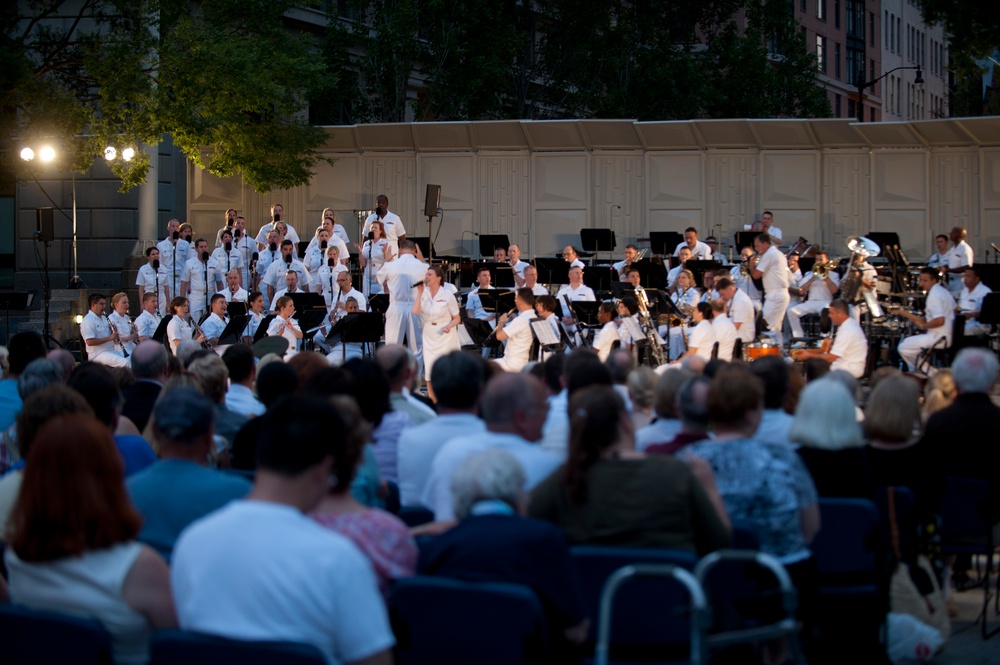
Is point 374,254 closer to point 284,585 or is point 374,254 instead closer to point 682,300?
point 682,300

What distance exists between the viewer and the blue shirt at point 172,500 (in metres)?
4.62

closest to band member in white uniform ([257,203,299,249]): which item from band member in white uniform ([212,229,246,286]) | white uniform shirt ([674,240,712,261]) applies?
band member in white uniform ([212,229,246,286])

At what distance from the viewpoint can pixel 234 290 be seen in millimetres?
20656

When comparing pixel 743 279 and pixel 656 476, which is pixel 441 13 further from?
pixel 656 476

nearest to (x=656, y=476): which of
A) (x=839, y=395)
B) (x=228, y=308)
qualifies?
(x=839, y=395)

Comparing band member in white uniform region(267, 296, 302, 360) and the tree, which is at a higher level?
the tree

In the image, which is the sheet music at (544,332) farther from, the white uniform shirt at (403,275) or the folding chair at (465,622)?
the folding chair at (465,622)

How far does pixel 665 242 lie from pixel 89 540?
20.3 meters

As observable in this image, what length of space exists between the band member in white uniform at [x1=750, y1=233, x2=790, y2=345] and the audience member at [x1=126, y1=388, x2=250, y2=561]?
15.4 m

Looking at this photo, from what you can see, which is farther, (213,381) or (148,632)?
(213,381)

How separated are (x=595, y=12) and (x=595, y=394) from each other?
3037cm

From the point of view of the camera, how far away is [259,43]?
75.8 feet

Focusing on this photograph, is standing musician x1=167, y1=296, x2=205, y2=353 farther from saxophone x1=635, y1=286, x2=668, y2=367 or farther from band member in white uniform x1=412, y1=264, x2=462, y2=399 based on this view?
saxophone x1=635, y1=286, x2=668, y2=367

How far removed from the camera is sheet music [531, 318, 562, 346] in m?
16.0
